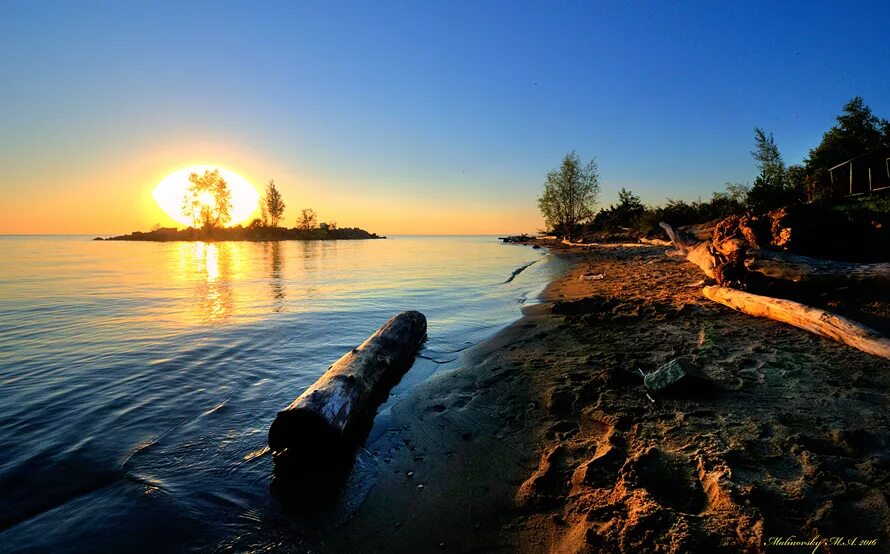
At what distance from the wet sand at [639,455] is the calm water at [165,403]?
638mm

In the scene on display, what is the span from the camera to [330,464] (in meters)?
3.78

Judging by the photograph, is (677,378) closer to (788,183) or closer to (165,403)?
(165,403)

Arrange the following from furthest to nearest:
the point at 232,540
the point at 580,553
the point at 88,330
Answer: the point at 88,330 < the point at 232,540 < the point at 580,553

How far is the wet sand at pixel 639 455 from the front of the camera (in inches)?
98.2

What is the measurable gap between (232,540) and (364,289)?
13489 mm

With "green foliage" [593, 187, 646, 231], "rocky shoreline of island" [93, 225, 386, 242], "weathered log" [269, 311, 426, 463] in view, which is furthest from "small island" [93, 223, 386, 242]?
"weathered log" [269, 311, 426, 463]

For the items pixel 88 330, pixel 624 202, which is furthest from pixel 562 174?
pixel 88 330

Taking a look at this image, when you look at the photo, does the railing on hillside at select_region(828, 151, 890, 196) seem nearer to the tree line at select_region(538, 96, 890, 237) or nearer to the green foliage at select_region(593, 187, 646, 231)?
the tree line at select_region(538, 96, 890, 237)

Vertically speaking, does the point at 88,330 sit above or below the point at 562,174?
below

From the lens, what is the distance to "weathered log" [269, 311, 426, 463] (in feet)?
12.5

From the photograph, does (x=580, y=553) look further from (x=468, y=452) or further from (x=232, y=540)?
(x=232, y=540)

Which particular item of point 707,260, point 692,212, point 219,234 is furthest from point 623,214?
point 219,234

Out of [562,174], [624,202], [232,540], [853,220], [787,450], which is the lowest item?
[232,540]

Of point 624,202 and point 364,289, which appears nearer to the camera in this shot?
point 364,289
